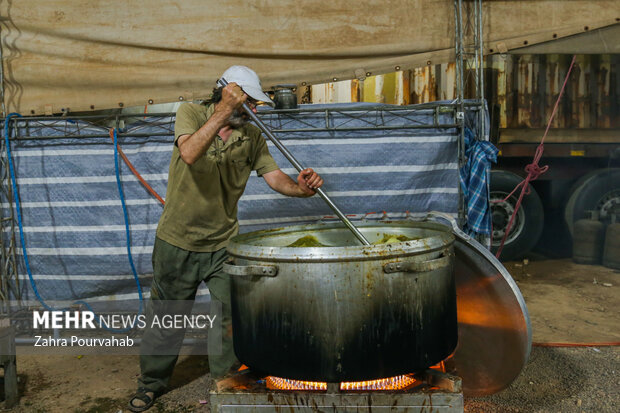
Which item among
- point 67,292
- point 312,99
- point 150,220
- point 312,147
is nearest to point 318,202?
point 312,147

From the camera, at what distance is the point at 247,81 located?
9.61 ft

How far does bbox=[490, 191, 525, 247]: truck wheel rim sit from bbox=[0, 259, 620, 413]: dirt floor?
2.01 meters

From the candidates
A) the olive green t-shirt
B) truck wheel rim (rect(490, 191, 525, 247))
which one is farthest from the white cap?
truck wheel rim (rect(490, 191, 525, 247))

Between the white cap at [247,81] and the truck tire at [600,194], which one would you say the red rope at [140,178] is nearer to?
the white cap at [247,81]

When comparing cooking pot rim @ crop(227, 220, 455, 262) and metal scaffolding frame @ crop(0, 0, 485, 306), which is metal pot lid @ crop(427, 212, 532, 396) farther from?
metal scaffolding frame @ crop(0, 0, 485, 306)

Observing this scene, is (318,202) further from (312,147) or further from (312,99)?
(312,99)

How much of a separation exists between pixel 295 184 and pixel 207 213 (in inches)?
22.2

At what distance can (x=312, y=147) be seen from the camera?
4445mm

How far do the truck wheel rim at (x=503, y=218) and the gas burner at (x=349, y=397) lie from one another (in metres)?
5.15

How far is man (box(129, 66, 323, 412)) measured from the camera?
3127mm

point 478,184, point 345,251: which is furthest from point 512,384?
point 345,251

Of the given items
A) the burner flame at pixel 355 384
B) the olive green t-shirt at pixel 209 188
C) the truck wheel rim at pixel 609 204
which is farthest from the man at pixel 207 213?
the truck wheel rim at pixel 609 204

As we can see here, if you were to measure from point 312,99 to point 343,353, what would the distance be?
7367 millimetres

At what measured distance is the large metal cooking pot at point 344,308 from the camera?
2078mm
